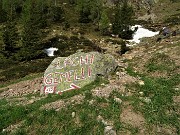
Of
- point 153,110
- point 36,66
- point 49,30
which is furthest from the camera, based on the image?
point 49,30

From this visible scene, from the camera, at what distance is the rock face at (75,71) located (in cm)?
1802

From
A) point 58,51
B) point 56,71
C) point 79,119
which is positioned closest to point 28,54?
point 58,51

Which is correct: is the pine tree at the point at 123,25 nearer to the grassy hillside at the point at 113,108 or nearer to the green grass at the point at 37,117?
the grassy hillside at the point at 113,108

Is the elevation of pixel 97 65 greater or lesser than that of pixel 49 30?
greater

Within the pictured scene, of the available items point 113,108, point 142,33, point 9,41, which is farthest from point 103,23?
point 113,108

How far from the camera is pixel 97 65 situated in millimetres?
19156

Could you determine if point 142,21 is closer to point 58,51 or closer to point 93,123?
point 58,51

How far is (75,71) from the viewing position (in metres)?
19.1

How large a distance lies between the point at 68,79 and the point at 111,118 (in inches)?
253

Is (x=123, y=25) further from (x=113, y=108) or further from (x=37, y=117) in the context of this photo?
(x=37, y=117)

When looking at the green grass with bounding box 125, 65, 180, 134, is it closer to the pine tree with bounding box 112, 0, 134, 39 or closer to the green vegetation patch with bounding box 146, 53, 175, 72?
the green vegetation patch with bounding box 146, 53, 175, 72

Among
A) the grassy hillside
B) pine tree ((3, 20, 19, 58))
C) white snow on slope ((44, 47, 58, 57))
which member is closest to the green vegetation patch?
the grassy hillside

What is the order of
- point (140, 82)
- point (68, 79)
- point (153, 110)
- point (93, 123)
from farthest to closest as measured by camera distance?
point (68, 79), point (140, 82), point (153, 110), point (93, 123)

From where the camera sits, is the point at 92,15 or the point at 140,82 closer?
the point at 140,82
